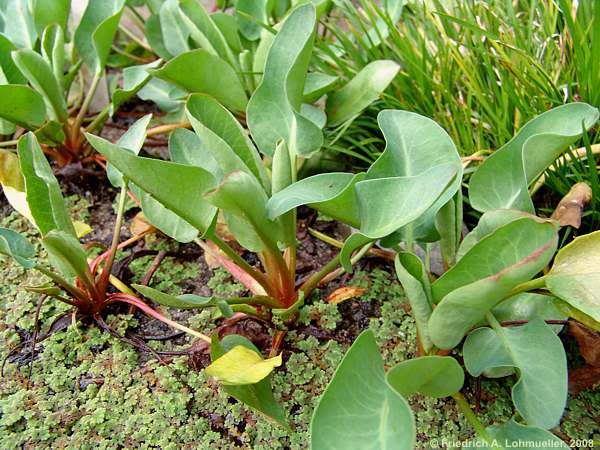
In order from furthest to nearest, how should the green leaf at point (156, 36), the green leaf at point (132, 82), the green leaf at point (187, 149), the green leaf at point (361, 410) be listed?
the green leaf at point (156, 36), the green leaf at point (132, 82), the green leaf at point (187, 149), the green leaf at point (361, 410)

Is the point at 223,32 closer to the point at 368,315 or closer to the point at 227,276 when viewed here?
the point at 227,276

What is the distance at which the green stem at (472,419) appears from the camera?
0.80 m

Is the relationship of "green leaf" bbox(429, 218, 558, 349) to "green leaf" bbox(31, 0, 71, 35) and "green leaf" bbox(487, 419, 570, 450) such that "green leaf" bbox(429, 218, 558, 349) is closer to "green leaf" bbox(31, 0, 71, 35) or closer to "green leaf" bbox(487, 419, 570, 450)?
"green leaf" bbox(487, 419, 570, 450)

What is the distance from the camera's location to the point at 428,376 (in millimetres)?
767

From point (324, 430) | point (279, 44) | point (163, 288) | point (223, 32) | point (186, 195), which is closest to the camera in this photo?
point (324, 430)

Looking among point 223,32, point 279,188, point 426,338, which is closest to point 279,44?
point 279,188

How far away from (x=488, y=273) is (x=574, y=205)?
0.99 ft

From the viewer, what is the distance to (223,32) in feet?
4.33

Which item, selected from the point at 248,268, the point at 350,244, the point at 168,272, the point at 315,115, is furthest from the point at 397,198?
the point at 168,272

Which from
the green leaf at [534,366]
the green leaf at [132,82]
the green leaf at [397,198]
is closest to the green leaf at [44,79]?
the green leaf at [132,82]

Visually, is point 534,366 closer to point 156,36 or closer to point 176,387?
point 176,387

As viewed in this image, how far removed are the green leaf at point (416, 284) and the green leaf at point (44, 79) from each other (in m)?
0.76

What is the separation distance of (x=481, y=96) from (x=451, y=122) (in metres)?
0.08

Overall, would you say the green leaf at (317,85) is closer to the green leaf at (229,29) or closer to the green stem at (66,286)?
the green leaf at (229,29)
